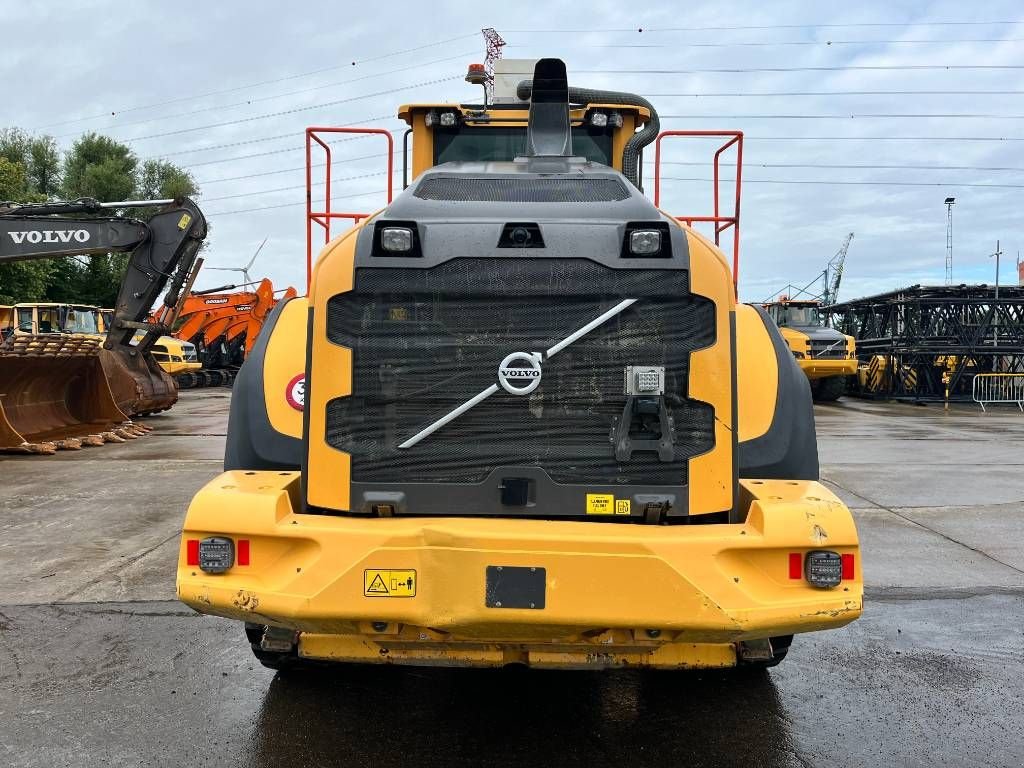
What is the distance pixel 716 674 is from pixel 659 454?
1497 mm

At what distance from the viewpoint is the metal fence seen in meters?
21.2

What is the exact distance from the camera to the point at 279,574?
8.45 ft

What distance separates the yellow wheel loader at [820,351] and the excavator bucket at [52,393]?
13803 millimetres

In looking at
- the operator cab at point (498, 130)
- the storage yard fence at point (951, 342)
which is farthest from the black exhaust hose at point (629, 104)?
the storage yard fence at point (951, 342)

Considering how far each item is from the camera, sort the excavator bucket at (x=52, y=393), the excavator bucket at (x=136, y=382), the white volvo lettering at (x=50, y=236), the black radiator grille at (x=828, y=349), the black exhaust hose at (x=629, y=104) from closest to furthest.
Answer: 1. the black exhaust hose at (x=629, y=104)
2. the excavator bucket at (x=52, y=393)
3. the white volvo lettering at (x=50, y=236)
4. the excavator bucket at (x=136, y=382)
5. the black radiator grille at (x=828, y=349)

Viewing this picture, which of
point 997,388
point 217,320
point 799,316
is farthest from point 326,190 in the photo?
point 217,320

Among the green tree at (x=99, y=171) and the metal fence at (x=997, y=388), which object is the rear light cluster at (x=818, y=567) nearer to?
the metal fence at (x=997, y=388)

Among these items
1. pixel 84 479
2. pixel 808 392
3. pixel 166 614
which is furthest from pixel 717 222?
pixel 84 479

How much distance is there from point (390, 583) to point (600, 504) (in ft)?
2.36

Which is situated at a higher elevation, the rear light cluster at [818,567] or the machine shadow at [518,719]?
the rear light cluster at [818,567]

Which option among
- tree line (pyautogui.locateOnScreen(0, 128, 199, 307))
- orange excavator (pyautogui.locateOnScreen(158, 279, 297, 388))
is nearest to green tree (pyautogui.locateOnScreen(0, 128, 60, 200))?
tree line (pyautogui.locateOnScreen(0, 128, 199, 307))

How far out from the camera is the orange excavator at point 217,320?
26.9m

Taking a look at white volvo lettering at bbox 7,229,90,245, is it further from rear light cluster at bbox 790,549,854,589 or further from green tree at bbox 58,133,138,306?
green tree at bbox 58,133,138,306

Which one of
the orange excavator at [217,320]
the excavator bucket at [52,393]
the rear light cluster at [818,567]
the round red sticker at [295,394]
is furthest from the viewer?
the orange excavator at [217,320]
